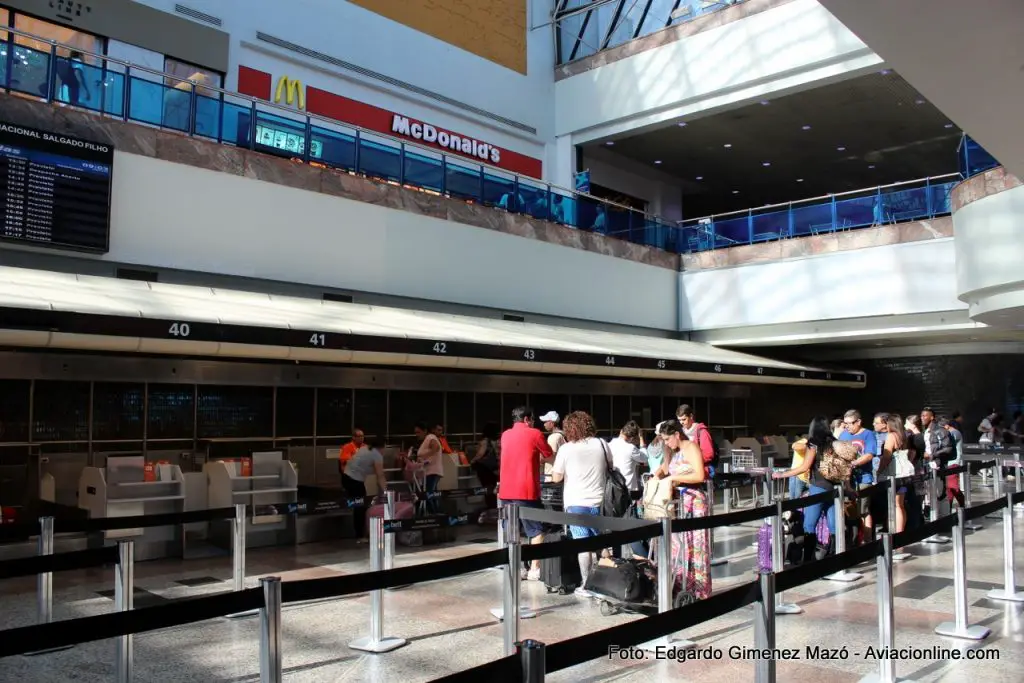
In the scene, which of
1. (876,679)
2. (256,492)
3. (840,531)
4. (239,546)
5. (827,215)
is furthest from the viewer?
(827,215)

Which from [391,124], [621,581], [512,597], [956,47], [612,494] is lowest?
[621,581]

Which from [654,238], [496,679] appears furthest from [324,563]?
[654,238]

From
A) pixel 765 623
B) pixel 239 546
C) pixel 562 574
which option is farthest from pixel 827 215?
pixel 765 623

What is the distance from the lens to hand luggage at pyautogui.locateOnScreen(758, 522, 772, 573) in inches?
351

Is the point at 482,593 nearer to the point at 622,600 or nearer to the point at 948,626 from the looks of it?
the point at 622,600

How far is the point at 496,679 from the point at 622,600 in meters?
4.52

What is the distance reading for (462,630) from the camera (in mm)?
6961

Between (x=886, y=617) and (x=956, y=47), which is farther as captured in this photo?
(x=886, y=617)

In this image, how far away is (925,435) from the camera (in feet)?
46.3

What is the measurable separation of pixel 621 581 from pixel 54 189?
351 inches

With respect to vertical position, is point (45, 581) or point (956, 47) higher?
point (956, 47)

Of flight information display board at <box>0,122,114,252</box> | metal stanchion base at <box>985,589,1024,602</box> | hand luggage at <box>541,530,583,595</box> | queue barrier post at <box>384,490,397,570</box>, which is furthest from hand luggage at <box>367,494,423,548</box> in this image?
metal stanchion base at <box>985,589,1024,602</box>

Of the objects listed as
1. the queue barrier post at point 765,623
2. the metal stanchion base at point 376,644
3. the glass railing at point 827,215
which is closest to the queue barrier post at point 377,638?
the metal stanchion base at point 376,644

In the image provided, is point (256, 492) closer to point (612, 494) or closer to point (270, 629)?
point (612, 494)
